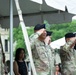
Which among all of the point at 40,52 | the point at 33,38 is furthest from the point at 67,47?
the point at 33,38

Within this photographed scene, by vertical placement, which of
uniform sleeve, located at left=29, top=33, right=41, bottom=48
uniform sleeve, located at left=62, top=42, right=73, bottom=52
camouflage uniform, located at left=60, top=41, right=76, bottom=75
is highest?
uniform sleeve, located at left=29, top=33, right=41, bottom=48

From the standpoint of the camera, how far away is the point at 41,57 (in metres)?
7.94

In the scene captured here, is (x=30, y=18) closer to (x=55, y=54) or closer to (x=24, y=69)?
(x=24, y=69)

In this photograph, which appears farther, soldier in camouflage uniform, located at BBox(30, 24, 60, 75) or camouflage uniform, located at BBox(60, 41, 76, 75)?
camouflage uniform, located at BBox(60, 41, 76, 75)

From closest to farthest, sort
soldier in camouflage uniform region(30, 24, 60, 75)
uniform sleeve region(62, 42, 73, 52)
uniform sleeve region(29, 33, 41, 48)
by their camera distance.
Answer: uniform sleeve region(29, 33, 41, 48)
soldier in camouflage uniform region(30, 24, 60, 75)
uniform sleeve region(62, 42, 73, 52)

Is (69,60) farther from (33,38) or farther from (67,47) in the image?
(33,38)

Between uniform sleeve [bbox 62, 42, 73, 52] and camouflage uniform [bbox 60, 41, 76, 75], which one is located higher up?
uniform sleeve [bbox 62, 42, 73, 52]

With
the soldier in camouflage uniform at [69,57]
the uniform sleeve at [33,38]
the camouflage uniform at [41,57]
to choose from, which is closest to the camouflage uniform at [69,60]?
the soldier in camouflage uniform at [69,57]

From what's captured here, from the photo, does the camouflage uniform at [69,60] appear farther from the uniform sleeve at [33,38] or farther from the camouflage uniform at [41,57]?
the uniform sleeve at [33,38]

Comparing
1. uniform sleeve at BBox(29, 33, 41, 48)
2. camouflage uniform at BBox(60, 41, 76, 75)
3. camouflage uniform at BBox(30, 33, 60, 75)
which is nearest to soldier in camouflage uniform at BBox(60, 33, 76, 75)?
camouflage uniform at BBox(60, 41, 76, 75)

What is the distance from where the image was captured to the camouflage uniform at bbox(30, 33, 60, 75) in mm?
7848

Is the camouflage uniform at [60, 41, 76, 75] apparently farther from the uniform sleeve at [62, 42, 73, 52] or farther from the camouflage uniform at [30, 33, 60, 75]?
the camouflage uniform at [30, 33, 60, 75]

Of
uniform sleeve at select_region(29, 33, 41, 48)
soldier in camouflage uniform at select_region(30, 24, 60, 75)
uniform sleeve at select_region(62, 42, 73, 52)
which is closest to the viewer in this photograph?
uniform sleeve at select_region(29, 33, 41, 48)

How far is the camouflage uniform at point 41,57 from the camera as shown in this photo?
785cm
